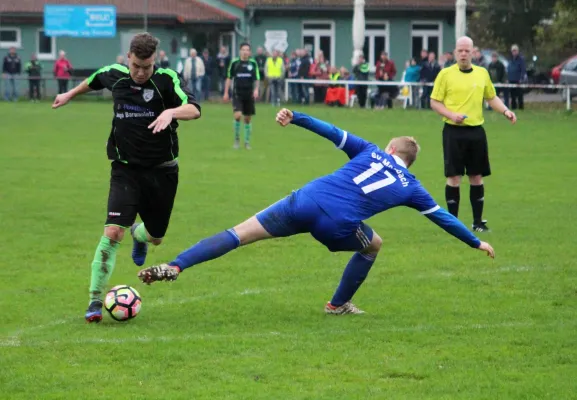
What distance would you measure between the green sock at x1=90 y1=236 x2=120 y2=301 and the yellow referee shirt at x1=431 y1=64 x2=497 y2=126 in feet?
18.7

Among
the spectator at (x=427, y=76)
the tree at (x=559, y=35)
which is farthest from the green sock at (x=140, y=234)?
the tree at (x=559, y=35)

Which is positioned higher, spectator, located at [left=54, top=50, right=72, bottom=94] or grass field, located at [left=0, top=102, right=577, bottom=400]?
spectator, located at [left=54, top=50, right=72, bottom=94]

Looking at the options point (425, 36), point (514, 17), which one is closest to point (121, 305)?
point (514, 17)

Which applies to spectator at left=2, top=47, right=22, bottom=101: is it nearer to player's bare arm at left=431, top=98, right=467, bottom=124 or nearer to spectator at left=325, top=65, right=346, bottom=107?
spectator at left=325, top=65, right=346, bottom=107

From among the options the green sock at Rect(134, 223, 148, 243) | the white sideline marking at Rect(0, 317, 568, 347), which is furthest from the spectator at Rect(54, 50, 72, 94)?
the white sideline marking at Rect(0, 317, 568, 347)

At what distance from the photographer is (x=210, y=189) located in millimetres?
17297

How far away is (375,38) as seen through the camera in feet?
172

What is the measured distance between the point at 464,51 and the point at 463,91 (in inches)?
18.6

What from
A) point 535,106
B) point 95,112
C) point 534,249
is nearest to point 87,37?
point 95,112

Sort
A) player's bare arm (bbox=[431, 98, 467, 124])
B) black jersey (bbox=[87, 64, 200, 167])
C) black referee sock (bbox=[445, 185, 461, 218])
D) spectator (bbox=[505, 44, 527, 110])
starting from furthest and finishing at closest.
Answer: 1. spectator (bbox=[505, 44, 527, 110])
2. black referee sock (bbox=[445, 185, 461, 218])
3. player's bare arm (bbox=[431, 98, 467, 124])
4. black jersey (bbox=[87, 64, 200, 167])

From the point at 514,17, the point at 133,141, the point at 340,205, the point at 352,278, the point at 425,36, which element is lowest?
the point at 352,278

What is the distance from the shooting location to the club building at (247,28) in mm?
49469

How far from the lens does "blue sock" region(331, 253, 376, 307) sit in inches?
337

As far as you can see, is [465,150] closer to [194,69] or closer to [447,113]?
[447,113]
